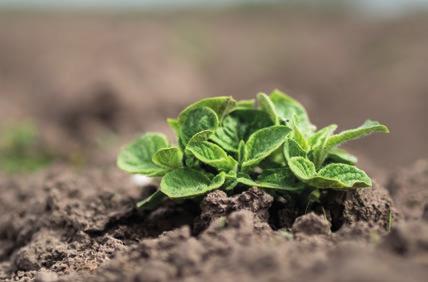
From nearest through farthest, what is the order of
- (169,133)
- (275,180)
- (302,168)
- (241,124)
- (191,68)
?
(302,168)
(275,180)
(241,124)
(169,133)
(191,68)

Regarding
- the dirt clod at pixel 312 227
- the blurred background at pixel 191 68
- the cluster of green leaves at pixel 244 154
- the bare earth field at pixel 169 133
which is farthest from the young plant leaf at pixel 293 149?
the blurred background at pixel 191 68

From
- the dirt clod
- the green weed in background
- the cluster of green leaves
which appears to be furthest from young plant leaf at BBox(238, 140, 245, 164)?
the green weed in background

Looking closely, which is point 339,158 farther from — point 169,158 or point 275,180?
point 169,158

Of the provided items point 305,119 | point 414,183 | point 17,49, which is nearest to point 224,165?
point 305,119

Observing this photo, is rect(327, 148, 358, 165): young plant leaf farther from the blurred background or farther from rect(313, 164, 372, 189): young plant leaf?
the blurred background

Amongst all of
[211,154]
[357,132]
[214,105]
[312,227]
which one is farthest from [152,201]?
[357,132]

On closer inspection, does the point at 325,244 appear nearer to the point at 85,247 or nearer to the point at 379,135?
the point at 85,247
